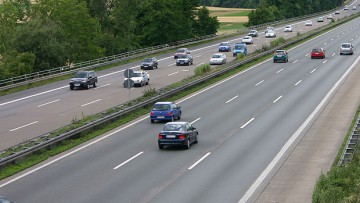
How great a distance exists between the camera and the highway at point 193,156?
1013 inches

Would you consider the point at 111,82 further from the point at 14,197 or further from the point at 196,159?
the point at 14,197

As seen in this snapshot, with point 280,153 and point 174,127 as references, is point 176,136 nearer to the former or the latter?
point 174,127

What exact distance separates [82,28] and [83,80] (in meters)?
36.9

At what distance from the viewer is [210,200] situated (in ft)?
79.2

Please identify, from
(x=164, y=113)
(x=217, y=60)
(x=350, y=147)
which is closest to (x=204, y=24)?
(x=217, y=60)

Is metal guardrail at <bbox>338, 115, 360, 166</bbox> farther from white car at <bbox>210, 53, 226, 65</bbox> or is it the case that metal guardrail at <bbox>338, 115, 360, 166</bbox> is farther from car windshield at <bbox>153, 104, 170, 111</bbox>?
white car at <bbox>210, 53, 226, 65</bbox>

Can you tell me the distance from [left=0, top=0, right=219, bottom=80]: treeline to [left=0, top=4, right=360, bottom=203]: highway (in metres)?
21.2

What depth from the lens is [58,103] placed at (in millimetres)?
51812

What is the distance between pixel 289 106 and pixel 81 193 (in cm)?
2481

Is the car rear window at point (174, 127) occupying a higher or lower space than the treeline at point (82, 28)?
higher

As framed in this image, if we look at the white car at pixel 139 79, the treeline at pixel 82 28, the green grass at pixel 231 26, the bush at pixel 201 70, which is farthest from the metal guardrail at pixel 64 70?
the green grass at pixel 231 26

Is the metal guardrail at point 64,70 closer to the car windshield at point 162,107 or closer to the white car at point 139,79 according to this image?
the white car at point 139,79

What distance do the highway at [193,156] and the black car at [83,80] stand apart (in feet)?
6.01

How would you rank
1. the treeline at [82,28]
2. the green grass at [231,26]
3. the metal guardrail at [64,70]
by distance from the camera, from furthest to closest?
the green grass at [231,26], the treeline at [82,28], the metal guardrail at [64,70]
